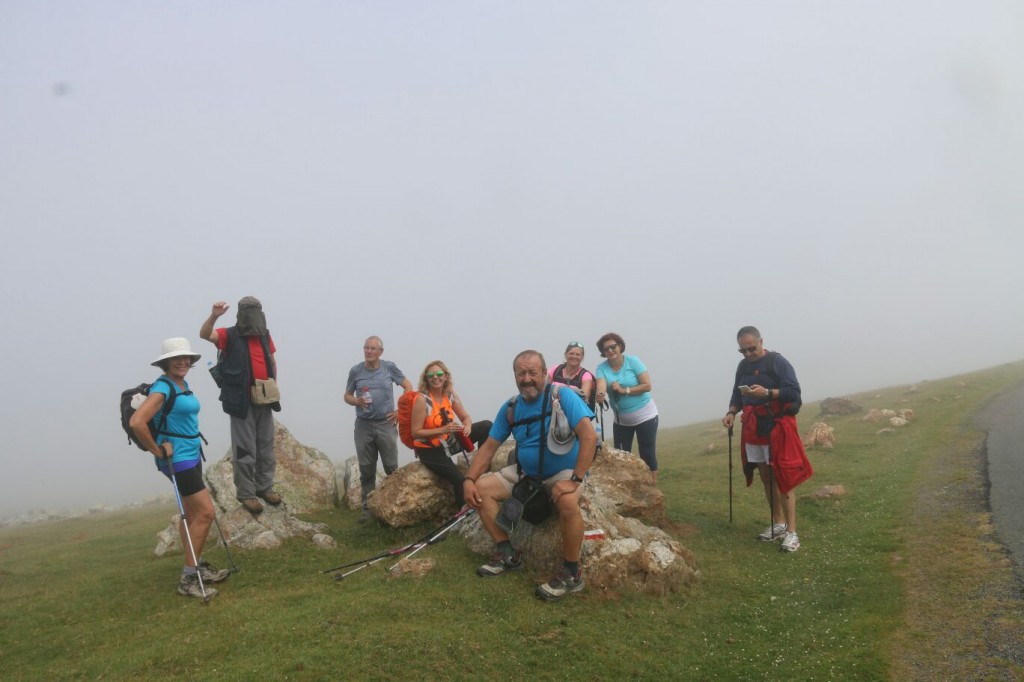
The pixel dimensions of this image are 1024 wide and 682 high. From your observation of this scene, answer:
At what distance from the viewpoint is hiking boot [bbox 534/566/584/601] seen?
7809mm

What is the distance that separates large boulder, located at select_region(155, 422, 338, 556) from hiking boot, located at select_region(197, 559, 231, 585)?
116 centimetres

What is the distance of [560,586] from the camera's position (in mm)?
7922

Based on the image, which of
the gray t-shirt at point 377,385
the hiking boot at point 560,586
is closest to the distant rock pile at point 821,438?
the gray t-shirt at point 377,385

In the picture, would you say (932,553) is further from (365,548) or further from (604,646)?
(365,548)

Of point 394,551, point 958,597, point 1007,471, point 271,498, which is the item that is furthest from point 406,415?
point 1007,471

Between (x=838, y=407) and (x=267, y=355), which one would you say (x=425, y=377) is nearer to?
(x=267, y=355)

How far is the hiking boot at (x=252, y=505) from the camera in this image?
36.4 ft

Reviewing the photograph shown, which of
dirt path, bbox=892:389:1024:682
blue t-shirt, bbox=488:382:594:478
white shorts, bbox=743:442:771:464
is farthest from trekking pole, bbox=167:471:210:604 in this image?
white shorts, bbox=743:442:771:464

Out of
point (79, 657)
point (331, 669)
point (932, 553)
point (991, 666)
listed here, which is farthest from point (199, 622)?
point (932, 553)

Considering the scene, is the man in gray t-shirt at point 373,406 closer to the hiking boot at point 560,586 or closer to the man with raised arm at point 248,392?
the man with raised arm at point 248,392

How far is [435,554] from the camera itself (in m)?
9.57

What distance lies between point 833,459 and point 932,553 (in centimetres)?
1002

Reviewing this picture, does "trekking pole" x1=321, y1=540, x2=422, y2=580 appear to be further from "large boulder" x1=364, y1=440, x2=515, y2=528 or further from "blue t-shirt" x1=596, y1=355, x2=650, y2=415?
"blue t-shirt" x1=596, y1=355, x2=650, y2=415

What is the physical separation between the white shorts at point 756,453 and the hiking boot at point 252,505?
902cm
